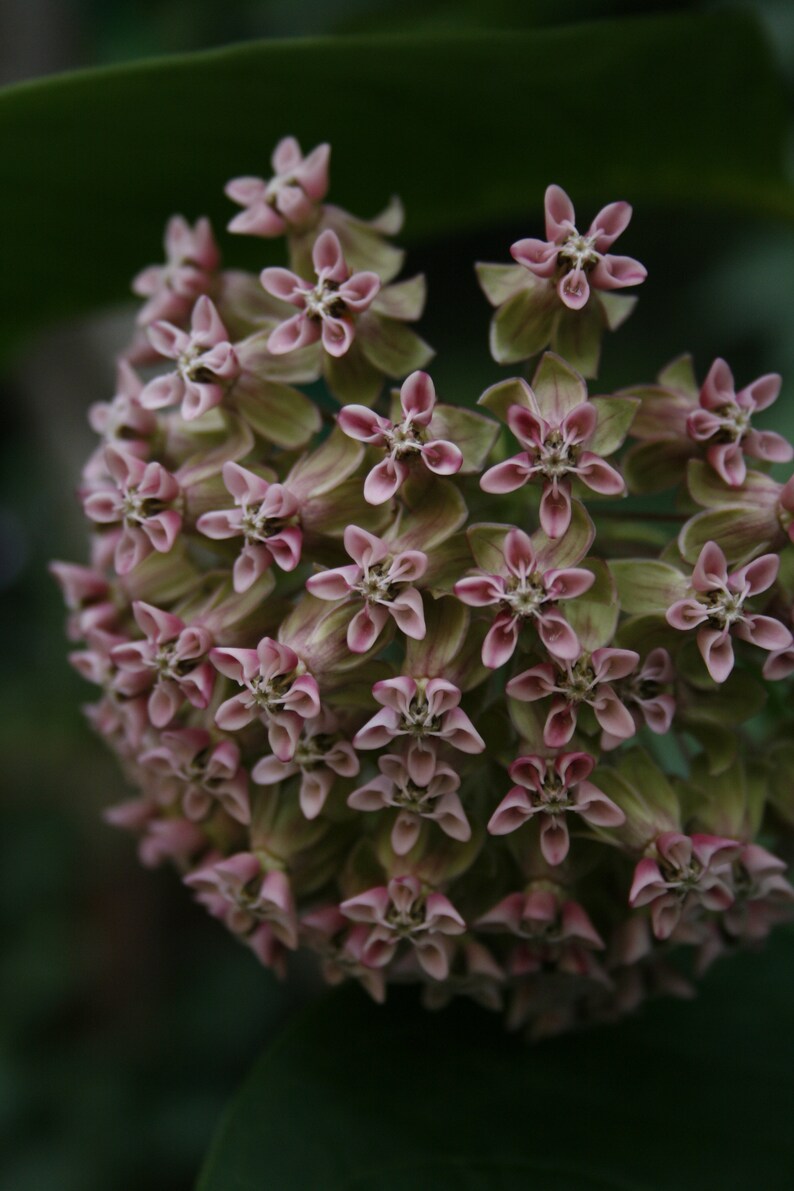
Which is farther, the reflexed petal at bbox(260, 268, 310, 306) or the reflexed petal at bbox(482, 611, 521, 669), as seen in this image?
the reflexed petal at bbox(260, 268, 310, 306)

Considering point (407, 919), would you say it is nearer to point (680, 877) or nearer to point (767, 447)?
point (680, 877)

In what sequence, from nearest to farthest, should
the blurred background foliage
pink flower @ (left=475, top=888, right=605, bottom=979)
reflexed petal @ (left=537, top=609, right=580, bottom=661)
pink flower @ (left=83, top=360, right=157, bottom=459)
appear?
reflexed petal @ (left=537, top=609, right=580, bottom=661) → pink flower @ (left=475, top=888, right=605, bottom=979) → pink flower @ (left=83, top=360, right=157, bottom=459) → the blurred background foliage

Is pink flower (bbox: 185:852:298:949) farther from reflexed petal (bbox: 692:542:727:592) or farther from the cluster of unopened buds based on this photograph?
reflexed petal (bbox: 692:542:727:592)

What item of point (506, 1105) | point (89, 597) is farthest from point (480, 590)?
point (506, 1105)

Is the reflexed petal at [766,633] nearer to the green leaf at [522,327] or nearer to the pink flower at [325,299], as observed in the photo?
the green leaf at [522,327]

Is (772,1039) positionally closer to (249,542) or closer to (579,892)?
(579,892)

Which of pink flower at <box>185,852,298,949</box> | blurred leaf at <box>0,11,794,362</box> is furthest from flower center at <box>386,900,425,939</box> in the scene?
blurred leaf at <box>0,11,794,362</box>

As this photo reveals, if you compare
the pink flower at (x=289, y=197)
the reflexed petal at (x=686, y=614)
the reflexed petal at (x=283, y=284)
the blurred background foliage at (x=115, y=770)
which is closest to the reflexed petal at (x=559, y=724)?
the reflexed petal at (x=686, y=614)
